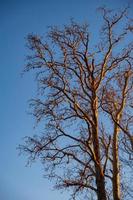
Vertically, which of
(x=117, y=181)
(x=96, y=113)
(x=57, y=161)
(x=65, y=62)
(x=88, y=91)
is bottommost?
(x=117, y=181)

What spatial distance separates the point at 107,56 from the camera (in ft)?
63.6

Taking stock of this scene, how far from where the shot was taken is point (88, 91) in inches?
747

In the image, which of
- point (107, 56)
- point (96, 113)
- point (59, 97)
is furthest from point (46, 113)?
point (107, 56)

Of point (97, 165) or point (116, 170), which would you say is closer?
point (97, 165)

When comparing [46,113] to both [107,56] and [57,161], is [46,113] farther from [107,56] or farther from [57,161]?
[107,56]

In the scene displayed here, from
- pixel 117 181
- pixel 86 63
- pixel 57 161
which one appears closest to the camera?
pixel 117 181

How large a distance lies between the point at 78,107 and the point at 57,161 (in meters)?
2.39

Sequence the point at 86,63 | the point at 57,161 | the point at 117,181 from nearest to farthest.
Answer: the point at 117,181 < the point at 57,161 < the point at 86,63

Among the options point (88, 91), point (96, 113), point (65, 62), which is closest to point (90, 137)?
point (96, 113)

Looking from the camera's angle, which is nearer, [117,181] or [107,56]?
[117,181]

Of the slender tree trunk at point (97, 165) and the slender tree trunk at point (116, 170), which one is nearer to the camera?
the slender tree trunk at point (97, 165)

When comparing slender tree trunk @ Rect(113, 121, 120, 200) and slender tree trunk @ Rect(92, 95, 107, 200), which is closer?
slender tree trunk @ Rect(92, 95, 107, 200)

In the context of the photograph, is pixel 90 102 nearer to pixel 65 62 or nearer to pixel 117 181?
pixel 65 62

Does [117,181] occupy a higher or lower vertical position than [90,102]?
lower
